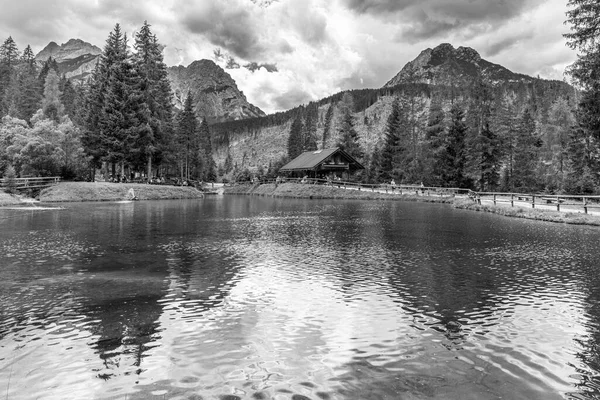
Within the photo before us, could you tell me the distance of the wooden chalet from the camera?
2889 inches

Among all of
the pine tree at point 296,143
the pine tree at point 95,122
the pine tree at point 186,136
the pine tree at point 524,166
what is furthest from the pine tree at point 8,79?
the pine tree at point 524,166

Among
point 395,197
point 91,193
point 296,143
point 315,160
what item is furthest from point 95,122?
point 296,143

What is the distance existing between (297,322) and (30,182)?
48.2 m

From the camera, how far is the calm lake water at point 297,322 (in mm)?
5723

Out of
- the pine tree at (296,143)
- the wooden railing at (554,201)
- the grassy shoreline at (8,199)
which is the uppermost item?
the pine tree at (296,143)

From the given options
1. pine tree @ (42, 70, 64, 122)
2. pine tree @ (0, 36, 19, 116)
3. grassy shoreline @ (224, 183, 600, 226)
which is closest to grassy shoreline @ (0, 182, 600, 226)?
grassy shoreline @ (224, 183, 600, 226)

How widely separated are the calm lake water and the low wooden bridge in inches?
1158

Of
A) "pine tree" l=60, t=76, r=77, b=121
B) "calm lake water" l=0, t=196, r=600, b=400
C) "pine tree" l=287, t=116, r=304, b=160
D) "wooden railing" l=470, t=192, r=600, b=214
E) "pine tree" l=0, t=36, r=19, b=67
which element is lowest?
"calm lake water" l=0, t=196, r=600, b=400

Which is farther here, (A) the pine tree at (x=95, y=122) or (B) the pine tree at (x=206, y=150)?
(B) the pine tree at (x=206, y=150)

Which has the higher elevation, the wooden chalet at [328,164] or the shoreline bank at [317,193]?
the wooden chalet at [328,164]

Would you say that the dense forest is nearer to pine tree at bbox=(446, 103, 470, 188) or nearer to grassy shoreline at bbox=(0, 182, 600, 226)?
pine tree at bbox=(446, 103, 470, 188)

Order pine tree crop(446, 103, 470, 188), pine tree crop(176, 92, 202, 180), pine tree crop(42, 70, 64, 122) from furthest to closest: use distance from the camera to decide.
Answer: pine tree crop(176, 92, 202, 180) < pine tree crop(42, 70, 64, 122) < pine tree crop(446, 103, 470, 188)

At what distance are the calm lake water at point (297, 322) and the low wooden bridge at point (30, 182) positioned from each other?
29414 millimetres

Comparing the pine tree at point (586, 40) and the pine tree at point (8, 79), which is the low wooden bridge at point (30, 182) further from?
the pine tree at point (586, 40)
